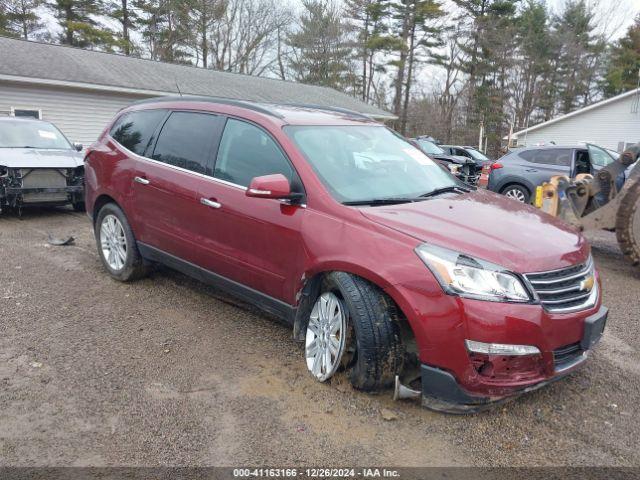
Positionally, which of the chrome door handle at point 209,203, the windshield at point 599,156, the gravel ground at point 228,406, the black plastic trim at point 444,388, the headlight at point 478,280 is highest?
the windshield at point 599,156

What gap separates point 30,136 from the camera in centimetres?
938

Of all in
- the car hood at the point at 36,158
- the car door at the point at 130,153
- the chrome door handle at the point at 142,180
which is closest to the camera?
the chrome door handle at the point at 142,180

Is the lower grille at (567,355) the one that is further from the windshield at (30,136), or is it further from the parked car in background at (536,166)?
the windshield at (30,136)

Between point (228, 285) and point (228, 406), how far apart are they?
1.16 meters

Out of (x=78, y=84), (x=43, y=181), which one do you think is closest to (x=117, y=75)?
(x=78, y=84)

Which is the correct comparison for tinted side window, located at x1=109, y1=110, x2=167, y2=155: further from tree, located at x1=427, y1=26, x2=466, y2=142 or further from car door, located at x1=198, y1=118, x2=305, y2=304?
tree, located at x1=427, y1=26, x2=466, y2=142

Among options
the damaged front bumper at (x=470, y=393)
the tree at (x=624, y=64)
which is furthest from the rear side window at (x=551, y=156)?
the tree at (x=624, y=64)

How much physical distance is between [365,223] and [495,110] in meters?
39.7

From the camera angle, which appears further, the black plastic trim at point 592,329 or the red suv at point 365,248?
the black plastic trim at point 592,329

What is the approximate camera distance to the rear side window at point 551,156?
35.1 ft

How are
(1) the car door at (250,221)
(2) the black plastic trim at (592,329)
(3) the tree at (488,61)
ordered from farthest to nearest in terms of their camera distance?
(3) the tree at (488,61)
(1) the car door at (250,221)
(2) the black plastic trim at (592,329)

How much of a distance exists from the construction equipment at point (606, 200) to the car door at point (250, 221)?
4.58m

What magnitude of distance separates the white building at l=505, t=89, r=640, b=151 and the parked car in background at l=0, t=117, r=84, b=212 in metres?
25.9

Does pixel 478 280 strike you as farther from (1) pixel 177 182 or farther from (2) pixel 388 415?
(1) pixel 177 182
